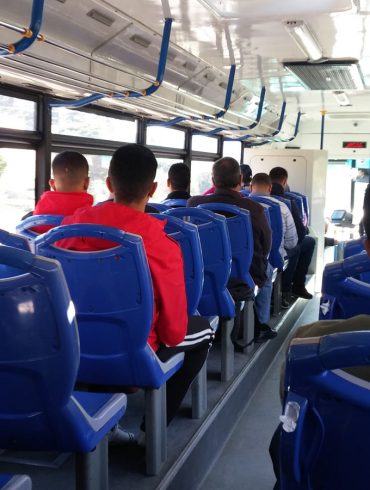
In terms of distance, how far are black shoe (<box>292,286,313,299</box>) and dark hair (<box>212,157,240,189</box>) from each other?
2.68m

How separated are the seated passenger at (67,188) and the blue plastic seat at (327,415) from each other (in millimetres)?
2810

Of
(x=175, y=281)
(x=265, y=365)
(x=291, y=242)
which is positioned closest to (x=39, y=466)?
(x=175, y=281)

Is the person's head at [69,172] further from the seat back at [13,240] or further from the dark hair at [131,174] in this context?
the seat back at [13,240]

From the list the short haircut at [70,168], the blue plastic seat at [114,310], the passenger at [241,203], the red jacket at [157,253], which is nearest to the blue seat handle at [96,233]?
the blue plastic seat at [114,310]

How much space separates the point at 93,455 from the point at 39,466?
0.71 m

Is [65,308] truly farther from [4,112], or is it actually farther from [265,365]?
[265,365]

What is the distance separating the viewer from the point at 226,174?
4480mm

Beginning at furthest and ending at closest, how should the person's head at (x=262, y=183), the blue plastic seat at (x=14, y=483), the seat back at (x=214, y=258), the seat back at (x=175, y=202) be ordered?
the person's head at (x=262, y=183) < the seat back at (x=175, y=202) < the seat back at (x=214, y=258) < the blue plastic seat at (x=14, y=483)

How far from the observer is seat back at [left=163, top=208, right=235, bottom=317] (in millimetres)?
3356

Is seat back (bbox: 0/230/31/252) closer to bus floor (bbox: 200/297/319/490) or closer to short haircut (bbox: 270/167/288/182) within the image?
bus floor (bbox: 200/297/319/490)

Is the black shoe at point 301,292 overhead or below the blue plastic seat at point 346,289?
below

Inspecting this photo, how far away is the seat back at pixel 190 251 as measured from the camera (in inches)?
111

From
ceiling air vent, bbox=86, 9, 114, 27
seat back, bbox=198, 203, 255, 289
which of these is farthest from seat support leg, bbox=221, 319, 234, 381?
ceiling air vent, bbox=86, 9, 114, 27

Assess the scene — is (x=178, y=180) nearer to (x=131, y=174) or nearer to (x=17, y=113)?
(x=17, y=113)
